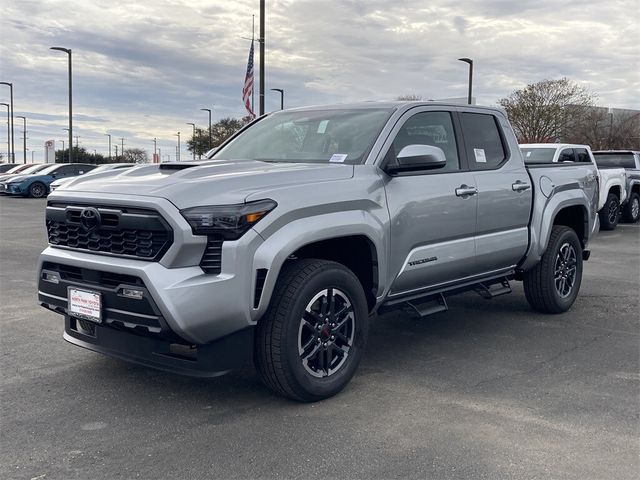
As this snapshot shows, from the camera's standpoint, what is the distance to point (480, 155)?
17.8 ft

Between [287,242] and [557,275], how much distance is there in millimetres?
3682

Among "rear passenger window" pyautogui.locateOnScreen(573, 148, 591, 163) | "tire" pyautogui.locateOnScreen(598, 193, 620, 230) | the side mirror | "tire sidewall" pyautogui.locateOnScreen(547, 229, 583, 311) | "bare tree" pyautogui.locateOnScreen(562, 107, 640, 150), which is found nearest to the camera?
the side mirror

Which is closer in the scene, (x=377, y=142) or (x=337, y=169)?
(x=337, y=169)

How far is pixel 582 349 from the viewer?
17.1 ft

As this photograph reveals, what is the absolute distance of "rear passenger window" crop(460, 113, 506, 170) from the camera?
17.5ft

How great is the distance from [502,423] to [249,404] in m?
1.49

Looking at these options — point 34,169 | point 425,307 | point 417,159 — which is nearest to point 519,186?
point 425,307

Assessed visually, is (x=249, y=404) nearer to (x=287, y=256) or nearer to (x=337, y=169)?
(x=287, y=256)

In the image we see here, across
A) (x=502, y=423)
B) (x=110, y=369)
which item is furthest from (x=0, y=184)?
(x=502, y=423)

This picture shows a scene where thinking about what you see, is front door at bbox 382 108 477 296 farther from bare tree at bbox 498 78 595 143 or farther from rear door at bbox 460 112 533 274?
bare tree at bbox 498 78 595 143

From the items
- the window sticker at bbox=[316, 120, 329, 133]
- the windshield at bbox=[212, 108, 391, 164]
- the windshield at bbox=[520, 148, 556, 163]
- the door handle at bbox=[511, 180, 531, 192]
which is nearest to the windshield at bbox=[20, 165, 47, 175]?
the windshield at bbox=[520, 148, 556, 163]

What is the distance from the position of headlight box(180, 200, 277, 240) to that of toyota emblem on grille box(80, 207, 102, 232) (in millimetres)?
633

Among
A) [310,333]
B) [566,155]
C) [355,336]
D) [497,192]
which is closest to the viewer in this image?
[310,333]

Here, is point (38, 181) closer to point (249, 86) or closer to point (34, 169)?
point (34, 169)
